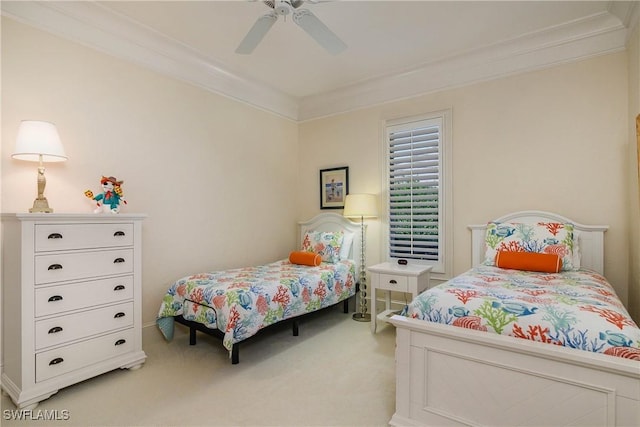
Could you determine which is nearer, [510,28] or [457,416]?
[457,416]

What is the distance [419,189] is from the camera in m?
3.84

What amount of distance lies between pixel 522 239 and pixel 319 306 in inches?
76.7

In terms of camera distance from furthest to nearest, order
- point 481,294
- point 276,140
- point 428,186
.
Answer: point 276,140, point 428,186, point 481,294

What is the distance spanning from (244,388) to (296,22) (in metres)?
2.55

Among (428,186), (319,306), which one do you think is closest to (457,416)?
(319,306)

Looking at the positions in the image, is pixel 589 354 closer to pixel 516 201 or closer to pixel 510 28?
pixel 516 201

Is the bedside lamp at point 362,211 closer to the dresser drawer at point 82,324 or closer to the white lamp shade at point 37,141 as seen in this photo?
the dresser drawer at point 82,324

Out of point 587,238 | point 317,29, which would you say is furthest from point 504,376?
point 317,29

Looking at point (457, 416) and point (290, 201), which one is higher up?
point (290, 201)

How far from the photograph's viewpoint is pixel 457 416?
1667 millimetres

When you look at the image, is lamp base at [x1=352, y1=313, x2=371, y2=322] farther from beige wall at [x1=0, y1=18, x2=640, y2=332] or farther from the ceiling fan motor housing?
the ceiling fan motor housing

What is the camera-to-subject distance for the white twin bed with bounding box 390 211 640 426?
4.43 ft

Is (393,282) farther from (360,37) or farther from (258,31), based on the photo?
(258,31)

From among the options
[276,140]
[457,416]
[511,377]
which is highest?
[276,140]
